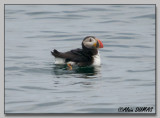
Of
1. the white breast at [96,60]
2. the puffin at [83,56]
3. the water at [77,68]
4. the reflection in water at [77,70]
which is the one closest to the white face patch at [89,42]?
the puffin at [83,56]

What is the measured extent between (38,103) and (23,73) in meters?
2.12

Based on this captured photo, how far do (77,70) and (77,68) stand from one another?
0.18m

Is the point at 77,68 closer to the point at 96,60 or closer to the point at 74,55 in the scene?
the point at 74,55

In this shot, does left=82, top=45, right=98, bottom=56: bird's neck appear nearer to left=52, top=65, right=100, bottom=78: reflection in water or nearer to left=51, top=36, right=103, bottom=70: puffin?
left=51, top=36, right=103, bottom=70: puffin

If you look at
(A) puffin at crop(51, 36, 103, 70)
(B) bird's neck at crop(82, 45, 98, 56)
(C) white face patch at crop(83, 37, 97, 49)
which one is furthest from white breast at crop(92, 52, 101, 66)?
(C) white face patch at crop(83, 37, 97, 49)

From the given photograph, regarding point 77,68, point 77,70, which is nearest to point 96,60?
point 77,68

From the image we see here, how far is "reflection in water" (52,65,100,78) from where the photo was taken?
11.1 m

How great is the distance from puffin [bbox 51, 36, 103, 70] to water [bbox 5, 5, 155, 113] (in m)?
0.13

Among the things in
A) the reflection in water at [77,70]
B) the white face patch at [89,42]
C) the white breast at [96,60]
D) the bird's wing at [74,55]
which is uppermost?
the white face patch at [89,42]

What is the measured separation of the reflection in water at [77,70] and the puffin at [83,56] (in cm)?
9

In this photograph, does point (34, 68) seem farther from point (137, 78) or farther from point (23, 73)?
point (137, 78)

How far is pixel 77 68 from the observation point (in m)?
11.6

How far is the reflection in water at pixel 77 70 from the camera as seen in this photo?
1108cm

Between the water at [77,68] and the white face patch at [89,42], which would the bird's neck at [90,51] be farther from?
the water at [77,68]
